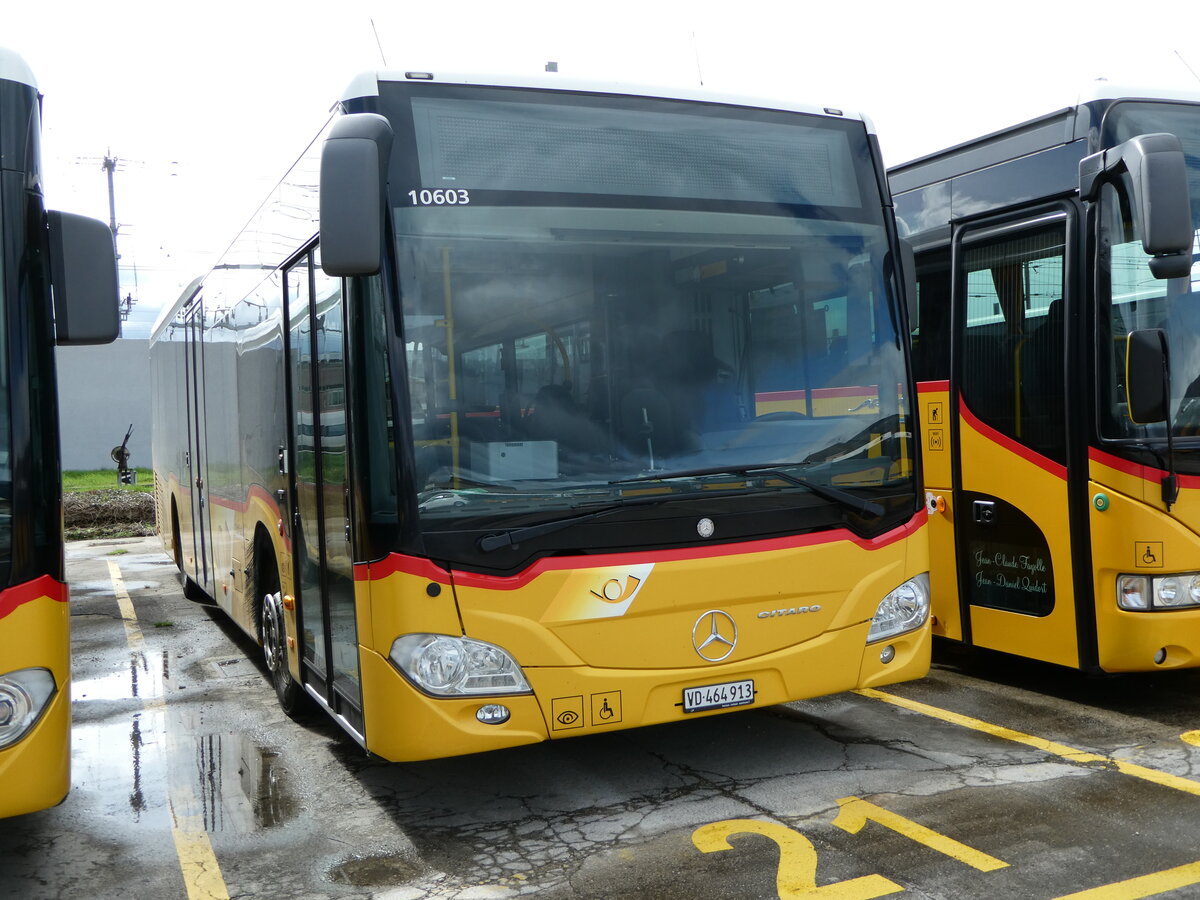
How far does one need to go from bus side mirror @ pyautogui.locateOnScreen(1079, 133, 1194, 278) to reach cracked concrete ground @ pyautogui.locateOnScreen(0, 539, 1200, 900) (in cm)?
228

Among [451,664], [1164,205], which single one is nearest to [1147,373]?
[1164,205]

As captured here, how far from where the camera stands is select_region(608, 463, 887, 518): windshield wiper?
478 centimetres

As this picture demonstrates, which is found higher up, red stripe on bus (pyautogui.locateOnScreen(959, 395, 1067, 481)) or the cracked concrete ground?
red stripe on bus (pyautogui.locateOnScreen(959, 395, 1067, 481))

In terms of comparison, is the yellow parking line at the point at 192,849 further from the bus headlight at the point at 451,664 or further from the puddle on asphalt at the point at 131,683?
the puddle on asphalt at the point at 131,683

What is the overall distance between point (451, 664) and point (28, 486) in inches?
63.7

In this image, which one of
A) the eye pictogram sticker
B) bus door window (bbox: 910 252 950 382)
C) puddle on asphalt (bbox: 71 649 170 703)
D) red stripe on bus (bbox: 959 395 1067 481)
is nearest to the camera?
the eye pictogram sticker

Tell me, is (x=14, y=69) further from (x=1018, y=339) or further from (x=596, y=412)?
(x=1018, y=339)

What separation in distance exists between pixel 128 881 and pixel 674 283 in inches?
125

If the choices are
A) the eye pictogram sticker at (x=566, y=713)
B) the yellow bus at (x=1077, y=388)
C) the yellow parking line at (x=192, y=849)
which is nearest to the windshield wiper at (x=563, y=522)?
the eye pictogram sticker at (x=566, y=713)

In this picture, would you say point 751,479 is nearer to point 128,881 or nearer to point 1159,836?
point 1159,836

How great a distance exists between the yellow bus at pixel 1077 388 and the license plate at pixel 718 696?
198cm

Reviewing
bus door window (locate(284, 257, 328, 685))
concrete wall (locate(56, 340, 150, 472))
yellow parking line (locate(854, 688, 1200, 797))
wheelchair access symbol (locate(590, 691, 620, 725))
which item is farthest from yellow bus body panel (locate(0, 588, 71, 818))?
concrete wall (locate(56, 340, 150, 472))

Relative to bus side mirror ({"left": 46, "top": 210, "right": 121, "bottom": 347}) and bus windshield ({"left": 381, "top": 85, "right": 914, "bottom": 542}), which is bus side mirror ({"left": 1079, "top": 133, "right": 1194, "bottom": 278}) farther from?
bus side mirror ({"left": 46, "top": 210, "right": 121, "bottom": 347})

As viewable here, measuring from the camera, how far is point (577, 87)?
A: 16.1 feet
